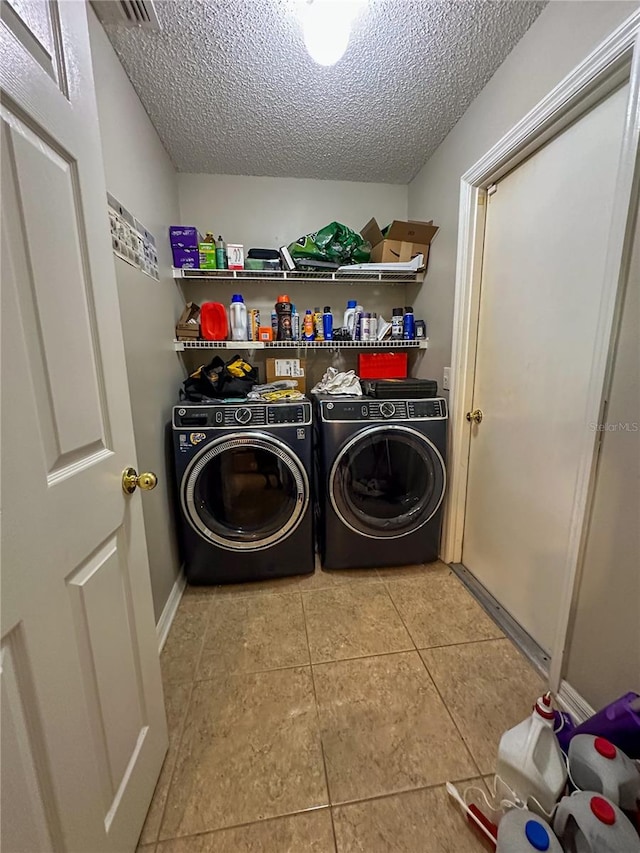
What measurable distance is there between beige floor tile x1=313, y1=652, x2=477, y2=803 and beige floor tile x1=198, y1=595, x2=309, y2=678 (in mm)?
161

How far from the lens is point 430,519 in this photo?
6.22 feet

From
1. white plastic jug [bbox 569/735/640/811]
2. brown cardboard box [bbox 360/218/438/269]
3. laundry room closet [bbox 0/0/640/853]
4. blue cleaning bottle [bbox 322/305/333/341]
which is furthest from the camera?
→ blue cleaning bottle [bbox 322/305/333/341]

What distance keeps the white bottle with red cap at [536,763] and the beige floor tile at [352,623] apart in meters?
0.59

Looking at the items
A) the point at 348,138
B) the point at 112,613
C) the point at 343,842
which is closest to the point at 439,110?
the point at 348,138

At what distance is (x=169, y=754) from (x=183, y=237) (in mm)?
2302

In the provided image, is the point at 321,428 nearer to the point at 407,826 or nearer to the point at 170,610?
the point at 170,610

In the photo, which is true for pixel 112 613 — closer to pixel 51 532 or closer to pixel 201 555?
pixel 51 532

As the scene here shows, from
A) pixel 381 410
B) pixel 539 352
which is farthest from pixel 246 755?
pixel 539 352

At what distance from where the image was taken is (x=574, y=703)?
3.67 feet

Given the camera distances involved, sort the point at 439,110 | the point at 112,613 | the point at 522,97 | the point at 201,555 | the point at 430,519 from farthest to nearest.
A: the point at 430,519 → the point at 201,555 → the point at 439,110 → the point at 522,97 → the point at 112,613

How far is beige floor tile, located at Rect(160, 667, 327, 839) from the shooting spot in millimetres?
917

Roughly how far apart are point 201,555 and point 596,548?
5.54ft

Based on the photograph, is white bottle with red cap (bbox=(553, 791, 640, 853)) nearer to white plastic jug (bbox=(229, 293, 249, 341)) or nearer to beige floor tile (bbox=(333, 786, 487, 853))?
beige floor tile (bbox=(333, 786, 487, 853))

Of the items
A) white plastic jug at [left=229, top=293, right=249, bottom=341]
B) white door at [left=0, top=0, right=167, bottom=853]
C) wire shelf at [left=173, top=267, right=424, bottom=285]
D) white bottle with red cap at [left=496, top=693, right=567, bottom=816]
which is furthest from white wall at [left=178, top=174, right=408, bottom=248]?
white bottle with red cap at [left=496, top=693, right=567, bottom=816]
